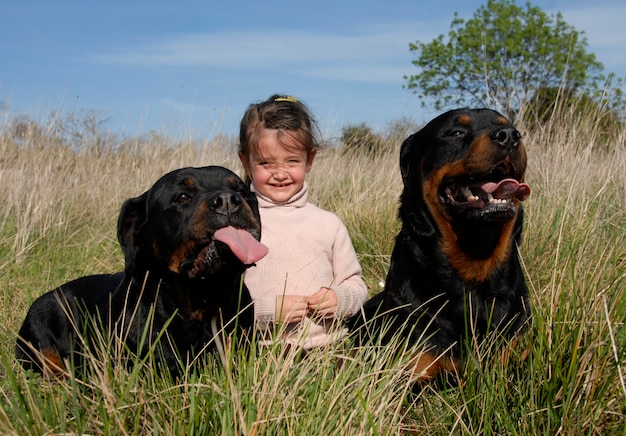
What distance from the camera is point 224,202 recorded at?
2.80m

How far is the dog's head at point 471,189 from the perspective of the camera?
9.70 ft

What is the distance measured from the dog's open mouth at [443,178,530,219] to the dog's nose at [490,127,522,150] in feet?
0.55

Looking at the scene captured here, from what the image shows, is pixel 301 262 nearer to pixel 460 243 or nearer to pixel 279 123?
pixel 279 123

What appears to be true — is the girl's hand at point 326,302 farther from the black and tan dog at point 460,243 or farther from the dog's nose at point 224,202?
the dog's nose at point 224,202

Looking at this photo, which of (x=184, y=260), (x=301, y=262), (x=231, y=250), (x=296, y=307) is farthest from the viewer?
(x=301, y=262)

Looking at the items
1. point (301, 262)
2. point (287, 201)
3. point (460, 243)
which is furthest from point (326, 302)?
point (460, 243)

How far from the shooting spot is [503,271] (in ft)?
10.0

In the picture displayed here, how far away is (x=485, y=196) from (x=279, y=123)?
1.25m

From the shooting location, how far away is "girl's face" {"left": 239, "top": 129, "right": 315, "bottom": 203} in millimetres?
3672

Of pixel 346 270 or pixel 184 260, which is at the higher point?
pixel 184 260

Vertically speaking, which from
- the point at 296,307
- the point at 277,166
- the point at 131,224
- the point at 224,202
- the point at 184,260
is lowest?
the point at 296,307

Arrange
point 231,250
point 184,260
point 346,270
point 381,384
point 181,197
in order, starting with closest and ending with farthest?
point 381,384 → point 231,250 → point 184,260 → point 181,197 → point 346,270

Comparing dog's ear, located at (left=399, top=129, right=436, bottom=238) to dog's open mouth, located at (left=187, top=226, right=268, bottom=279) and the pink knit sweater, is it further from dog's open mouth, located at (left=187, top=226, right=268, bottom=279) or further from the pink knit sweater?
dog's open mouth, located at (left=187, top=226, right=268, bottom=279)

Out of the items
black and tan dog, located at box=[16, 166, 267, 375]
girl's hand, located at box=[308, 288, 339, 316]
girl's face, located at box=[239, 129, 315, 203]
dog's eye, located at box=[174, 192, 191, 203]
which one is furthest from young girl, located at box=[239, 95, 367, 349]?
dog's eye, located at box=[174, 192, 191, 203]
